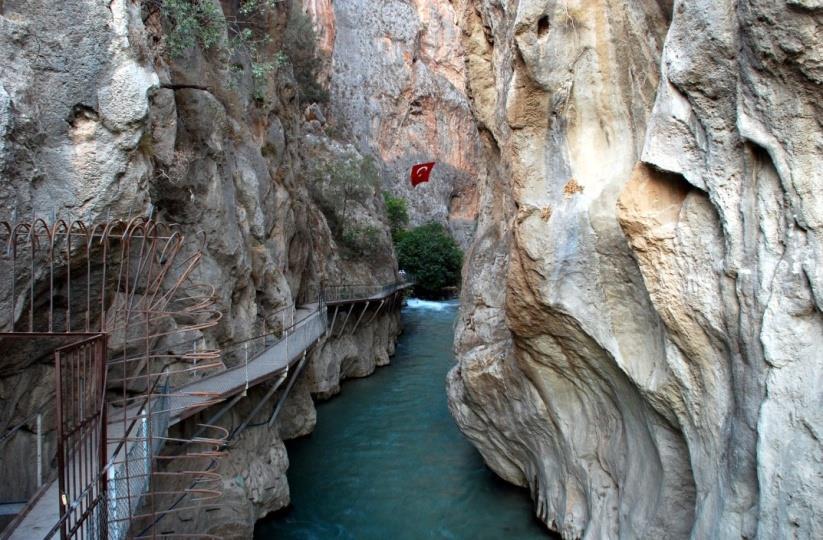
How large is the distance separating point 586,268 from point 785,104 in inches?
155

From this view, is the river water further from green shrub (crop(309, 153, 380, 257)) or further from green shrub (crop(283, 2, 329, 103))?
green shrub (crop(283, 2, 329, 103))

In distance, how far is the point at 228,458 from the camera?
39.7 ft

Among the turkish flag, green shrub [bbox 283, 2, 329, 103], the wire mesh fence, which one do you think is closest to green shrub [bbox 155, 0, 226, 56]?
the wire mesh fence

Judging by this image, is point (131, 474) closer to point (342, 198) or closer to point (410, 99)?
point (342, 198)

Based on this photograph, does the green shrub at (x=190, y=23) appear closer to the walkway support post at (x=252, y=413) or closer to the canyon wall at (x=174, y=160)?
the canyon wall at (x=174, y=160)

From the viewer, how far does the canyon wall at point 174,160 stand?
7789 mm

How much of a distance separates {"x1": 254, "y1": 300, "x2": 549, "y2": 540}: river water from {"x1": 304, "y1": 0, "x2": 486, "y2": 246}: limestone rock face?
121 feet

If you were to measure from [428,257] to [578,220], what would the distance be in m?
34.5

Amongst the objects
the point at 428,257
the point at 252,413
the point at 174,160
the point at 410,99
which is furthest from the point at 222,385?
the point at 410,99

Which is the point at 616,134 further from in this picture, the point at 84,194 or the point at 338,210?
the point at 338,210

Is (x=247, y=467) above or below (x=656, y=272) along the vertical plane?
below

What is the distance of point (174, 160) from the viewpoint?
446 inches

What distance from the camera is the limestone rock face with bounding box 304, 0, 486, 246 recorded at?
182 feet

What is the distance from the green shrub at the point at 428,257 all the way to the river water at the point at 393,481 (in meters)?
21.8
